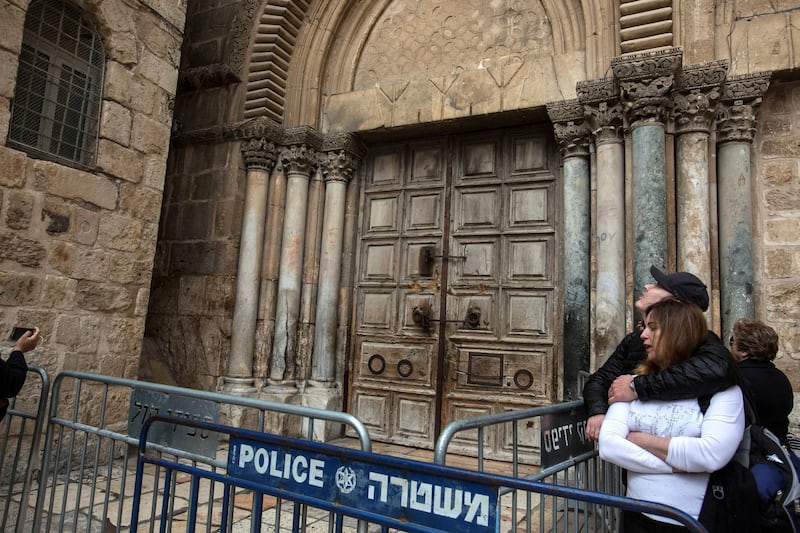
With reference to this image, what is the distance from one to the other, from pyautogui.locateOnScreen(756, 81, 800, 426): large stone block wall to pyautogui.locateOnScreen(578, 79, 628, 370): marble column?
1.02 meters

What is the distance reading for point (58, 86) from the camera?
430 cm

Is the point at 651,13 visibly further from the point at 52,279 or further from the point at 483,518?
the point at 52,279

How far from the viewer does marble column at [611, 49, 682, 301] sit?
4109 mm

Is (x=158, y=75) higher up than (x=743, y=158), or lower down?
higher up

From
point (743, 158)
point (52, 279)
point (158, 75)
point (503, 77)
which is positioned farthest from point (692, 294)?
point (158, 75)

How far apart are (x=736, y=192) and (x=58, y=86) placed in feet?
17.7

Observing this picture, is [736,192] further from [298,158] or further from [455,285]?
[298,158]

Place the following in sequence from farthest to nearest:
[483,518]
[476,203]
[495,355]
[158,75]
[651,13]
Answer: [476,203] < [495,355] < [158,75] < [651,13] < [483,518]

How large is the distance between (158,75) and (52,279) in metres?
2.05

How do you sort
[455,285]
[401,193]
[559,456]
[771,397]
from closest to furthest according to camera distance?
1. [559,456]
2. [771,397]
3. [455,285]
4. [401,193]

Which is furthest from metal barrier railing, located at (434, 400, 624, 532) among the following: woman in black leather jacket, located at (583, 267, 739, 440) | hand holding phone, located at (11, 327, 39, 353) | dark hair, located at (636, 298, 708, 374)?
hand holding phone, located at (11, 327, 39, 353)

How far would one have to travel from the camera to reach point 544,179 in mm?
5285

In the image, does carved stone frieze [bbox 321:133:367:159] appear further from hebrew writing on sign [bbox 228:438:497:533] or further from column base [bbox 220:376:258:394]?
hebrew writing on sign [bbox 228:438:497:533]

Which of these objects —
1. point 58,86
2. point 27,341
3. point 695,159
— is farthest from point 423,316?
point 58,86
